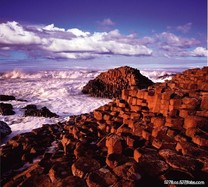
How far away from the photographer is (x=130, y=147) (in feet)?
17.7

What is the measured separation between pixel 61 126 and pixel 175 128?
17.9 feet

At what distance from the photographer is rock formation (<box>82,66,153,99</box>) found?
22.3 m

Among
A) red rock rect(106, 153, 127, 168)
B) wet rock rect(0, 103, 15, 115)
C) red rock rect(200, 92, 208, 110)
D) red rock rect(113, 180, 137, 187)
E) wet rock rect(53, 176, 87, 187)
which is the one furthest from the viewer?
wet rock rect(0, 103, 15, 115)

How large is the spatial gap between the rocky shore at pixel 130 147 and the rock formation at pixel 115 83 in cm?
1393

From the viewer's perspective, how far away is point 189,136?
5.22 meters

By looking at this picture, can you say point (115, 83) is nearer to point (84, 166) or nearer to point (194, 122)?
point (194, 122)

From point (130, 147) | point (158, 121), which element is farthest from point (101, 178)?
point (158, 121)

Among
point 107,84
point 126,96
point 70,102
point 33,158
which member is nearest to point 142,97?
point 126,96

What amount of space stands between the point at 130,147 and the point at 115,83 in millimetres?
18367

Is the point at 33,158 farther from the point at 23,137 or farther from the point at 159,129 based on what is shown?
the point at 159,129

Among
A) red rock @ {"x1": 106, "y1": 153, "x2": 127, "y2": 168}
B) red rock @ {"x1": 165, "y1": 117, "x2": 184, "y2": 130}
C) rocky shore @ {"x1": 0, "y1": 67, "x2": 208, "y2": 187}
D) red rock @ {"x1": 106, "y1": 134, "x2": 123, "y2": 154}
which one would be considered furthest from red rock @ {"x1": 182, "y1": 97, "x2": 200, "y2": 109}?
red rock @ {"x1": 106, "y1": 153, "x2": 127, "y2": 168}

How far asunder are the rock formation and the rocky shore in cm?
1393

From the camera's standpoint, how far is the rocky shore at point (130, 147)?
13.6 feet

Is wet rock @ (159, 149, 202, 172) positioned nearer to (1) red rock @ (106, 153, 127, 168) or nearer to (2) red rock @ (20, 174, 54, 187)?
(1) red rock @ (106, 153, 127, 168)
